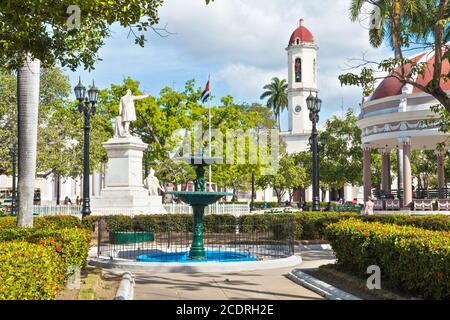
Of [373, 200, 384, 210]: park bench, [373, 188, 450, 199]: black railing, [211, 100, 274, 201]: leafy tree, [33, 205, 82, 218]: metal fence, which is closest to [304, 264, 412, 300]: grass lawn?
[33, 205, 82, 218]: metal fence

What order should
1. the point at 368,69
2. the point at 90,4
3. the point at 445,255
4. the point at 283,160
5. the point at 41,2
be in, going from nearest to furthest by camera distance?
the point at 445,255 < the point at 41,2 < the point at 90,4 < the point at 368,69 < the point at 283,160

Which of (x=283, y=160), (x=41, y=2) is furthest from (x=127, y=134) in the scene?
(x=283, y=160)

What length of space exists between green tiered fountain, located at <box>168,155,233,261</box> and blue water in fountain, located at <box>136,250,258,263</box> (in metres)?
0.32

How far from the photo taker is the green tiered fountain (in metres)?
14.9

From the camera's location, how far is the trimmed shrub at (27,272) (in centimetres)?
659

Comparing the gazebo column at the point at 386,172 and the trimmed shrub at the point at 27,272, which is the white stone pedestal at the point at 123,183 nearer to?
the trimmed shrub at the point at 27,272

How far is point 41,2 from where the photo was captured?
959 cm

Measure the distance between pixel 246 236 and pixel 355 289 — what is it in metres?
11.7

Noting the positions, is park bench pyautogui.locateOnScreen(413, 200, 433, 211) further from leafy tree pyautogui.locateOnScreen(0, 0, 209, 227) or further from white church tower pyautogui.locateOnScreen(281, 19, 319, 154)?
white church tower pyautogui.locateOnScreen(281, 19, 319, 154)

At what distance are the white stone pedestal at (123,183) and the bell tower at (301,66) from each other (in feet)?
181

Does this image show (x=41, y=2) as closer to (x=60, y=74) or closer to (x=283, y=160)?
(x=60, y=74)

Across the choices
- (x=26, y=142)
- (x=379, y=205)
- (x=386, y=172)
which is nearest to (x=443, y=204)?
(x=379, y=205)

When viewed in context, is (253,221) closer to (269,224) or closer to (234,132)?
(269,224)

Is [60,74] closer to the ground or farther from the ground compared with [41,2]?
farther from the ground
